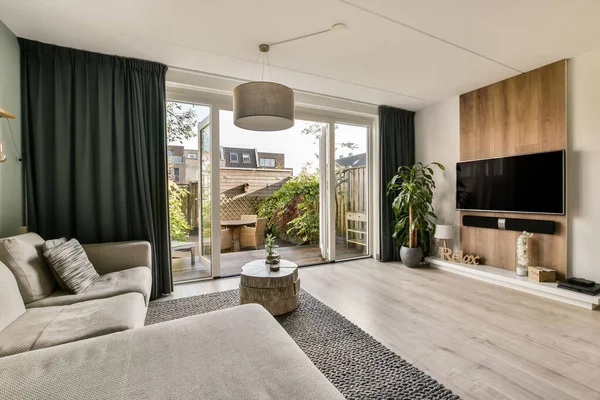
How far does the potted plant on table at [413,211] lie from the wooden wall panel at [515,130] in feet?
1.75

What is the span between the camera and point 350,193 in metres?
5.27

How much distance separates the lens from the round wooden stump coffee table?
8.57ft

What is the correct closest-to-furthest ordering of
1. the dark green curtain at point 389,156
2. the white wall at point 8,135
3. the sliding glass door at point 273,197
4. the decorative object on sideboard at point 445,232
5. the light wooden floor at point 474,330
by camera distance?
the light wooden floor at point 474,330 < the white wall at point 8,135 < the decorative object on sideboard at point 445,232 < the dark green curtain at point 389,156 < the sliding glass door at point 273,197

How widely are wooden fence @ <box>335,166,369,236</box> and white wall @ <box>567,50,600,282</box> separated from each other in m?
2.64

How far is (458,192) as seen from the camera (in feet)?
14.4

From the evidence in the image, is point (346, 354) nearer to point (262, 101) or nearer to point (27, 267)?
point (262, 101)

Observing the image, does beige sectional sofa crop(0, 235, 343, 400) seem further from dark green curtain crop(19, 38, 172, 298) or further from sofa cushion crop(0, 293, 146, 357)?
dark green curtain crop(19, 38, 172, 298)

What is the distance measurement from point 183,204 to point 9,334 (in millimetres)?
2739

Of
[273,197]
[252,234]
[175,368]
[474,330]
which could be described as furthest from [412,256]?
[175,368]

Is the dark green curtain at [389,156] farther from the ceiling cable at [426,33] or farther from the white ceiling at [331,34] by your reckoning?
the ceiling cable at [426,33]

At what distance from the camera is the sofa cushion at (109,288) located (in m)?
1.99

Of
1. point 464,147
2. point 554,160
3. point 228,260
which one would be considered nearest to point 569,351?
point 554,160

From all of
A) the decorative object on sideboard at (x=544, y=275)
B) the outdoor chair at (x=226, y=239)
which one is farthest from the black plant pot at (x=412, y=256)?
the outdoor chair at (x=226, y=239)

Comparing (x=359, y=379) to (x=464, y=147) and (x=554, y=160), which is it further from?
(x=464, y=147)
